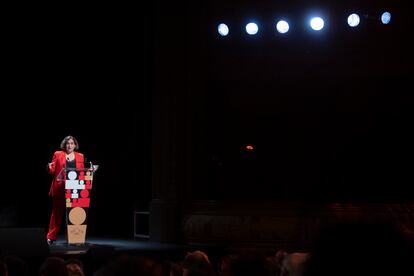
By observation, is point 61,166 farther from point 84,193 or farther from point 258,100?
point 258,100

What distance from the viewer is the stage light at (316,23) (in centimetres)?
920

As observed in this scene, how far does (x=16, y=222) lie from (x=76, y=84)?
6.50 ft

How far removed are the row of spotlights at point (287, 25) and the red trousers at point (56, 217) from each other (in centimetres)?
307

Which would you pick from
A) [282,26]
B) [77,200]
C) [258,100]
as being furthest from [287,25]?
[77,200]

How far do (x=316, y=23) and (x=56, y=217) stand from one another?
162 inches

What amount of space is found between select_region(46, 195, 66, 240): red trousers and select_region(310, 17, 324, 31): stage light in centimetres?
385

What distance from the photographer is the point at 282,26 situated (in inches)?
365

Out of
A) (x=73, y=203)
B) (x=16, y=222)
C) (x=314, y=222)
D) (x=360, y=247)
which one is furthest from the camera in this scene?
(x=16, y=222)

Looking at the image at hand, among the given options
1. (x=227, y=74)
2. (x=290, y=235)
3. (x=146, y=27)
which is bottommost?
(x=290, y=235)

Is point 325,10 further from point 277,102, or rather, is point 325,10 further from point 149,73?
point 149,73

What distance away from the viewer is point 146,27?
9.40 meters

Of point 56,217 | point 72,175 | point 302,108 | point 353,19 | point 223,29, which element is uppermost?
point 353,19

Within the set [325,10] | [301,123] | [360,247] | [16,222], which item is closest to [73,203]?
[16,222]

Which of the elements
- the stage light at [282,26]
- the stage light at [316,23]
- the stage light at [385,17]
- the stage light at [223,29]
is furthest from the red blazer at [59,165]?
the stage light at [385,17]
